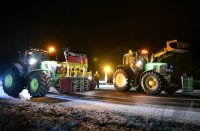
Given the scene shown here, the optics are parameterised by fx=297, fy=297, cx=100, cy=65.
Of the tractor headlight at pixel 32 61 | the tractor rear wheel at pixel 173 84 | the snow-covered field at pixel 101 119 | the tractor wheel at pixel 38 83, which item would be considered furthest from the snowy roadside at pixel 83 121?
the tractor rear wheel at pixel 173 84

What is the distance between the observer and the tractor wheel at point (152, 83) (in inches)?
681

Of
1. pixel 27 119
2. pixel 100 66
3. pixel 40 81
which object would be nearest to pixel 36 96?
pixel 40 81

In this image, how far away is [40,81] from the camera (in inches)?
591

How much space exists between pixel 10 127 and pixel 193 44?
43.1 metres

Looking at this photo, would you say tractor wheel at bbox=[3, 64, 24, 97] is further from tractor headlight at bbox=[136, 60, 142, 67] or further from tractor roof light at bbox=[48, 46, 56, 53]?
tractor headlight at bbox=[136, 60, 142, 67]

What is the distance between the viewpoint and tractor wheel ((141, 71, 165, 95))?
56.7 ft

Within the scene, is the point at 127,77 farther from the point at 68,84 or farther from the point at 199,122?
the point at 199,122

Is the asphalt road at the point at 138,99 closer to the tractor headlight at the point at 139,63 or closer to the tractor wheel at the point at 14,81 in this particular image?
the tractor wheel at the point at 14,81

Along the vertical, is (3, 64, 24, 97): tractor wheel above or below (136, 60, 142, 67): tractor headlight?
below

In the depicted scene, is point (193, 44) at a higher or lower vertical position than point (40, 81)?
higher

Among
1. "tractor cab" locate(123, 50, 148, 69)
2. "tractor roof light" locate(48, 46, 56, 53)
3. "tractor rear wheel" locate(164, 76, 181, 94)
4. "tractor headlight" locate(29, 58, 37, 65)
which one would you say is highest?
"tractor roof light" locate(48, 46, 56, 53)

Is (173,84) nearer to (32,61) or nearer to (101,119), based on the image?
(32,61)

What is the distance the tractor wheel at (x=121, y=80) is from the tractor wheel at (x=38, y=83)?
6.14 m

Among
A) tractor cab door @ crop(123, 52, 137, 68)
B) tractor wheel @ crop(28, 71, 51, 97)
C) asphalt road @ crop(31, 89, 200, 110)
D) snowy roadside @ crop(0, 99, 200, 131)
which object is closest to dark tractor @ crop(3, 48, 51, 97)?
tractor wheel @ crop(28, 71, 51, 97)
